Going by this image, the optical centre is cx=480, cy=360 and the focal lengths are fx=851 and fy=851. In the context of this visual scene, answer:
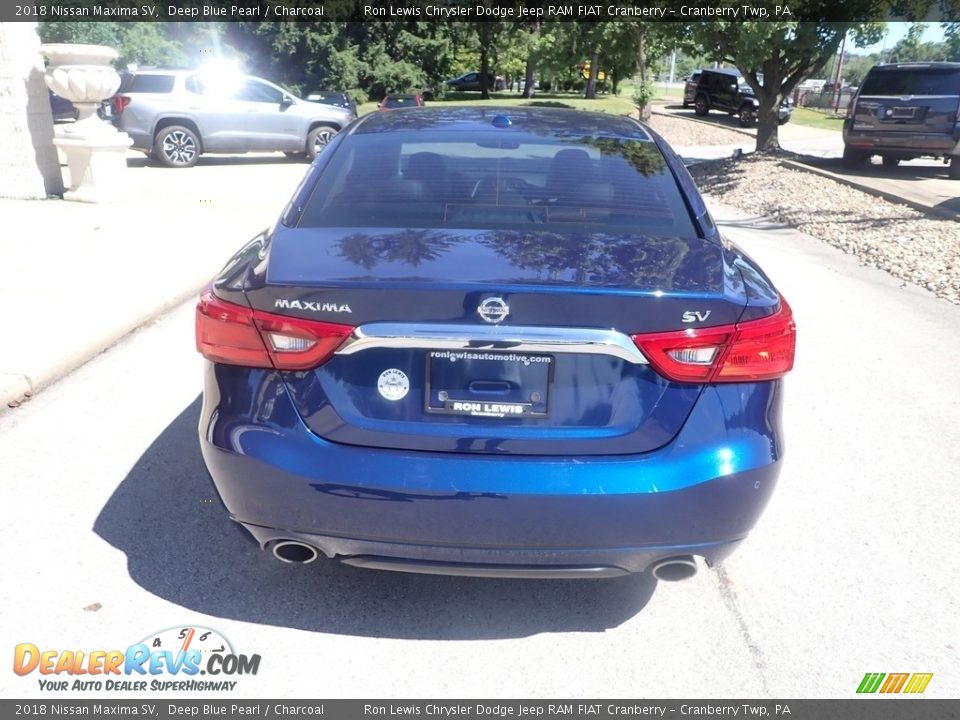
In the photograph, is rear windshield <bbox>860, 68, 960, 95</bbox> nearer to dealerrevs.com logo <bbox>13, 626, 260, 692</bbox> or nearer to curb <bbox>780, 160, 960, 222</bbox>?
curb <bbox>780, 160, 960, 222</bbox>

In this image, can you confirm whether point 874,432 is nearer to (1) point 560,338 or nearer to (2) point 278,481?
(1) point 560,338

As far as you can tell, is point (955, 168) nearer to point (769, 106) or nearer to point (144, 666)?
point (769, 106)

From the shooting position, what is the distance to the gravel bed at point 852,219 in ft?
30.0

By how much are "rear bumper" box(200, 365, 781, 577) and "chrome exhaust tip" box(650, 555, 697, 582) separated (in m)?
0.04

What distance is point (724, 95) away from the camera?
3831 centimetres

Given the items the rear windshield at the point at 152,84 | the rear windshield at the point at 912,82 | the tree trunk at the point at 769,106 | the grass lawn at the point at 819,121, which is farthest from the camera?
the grass lawn at the point at 819,121

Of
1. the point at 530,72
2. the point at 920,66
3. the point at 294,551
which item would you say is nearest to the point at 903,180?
the point at 920,66

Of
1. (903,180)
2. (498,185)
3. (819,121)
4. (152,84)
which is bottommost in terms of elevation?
(819,121)

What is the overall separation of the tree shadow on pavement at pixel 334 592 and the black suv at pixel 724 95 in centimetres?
3674

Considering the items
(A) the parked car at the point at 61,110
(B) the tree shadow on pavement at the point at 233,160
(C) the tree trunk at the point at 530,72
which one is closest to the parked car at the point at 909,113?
(B) the tree shadow on pavement at the point at 233,160

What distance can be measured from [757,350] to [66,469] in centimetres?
325

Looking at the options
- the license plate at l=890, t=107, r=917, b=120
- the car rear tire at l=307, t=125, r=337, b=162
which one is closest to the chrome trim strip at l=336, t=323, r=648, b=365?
the license plate at l=890, t=107, r=917, b=120

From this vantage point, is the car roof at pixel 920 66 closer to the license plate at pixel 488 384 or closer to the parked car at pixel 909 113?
the parked car at pixel 909 113

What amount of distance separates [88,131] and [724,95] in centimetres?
3242
